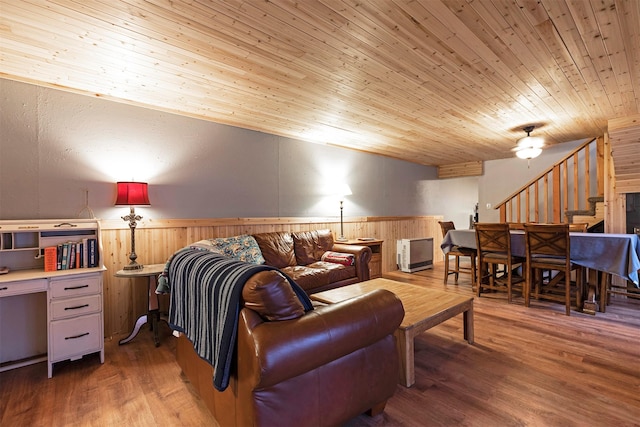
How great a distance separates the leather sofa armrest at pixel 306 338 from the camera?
116 cm

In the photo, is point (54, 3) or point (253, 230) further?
point (253, 230)

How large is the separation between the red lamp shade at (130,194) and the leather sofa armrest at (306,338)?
1983 millimetres

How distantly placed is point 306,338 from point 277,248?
2470 millimetres

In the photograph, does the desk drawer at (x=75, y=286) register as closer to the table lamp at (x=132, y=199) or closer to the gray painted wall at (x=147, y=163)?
the table lamp at (x=132, y=199)

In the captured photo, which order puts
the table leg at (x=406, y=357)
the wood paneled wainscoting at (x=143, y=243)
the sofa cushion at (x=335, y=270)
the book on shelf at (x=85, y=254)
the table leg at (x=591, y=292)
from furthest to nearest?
1. the sofa cushion at (x=335, y=270)
2. the table leg at (x=591, y=292)
3. the wood paneled wainscoting at (x=143, y=243)
4. the book on shelf at (x=85, y=254)
5. the table leg at (x=406, y=357)

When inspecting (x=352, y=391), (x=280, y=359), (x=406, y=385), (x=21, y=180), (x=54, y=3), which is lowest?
(x=406, y=385)

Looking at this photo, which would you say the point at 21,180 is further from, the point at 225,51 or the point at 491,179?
the point at 491,179

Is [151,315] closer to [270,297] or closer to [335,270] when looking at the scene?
[335,270]

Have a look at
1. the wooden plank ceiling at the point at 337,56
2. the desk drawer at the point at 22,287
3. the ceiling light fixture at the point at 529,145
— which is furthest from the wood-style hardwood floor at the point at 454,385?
the ceiling light fixture at the point at 529,145

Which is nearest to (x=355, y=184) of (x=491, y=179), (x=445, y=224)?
(x=445, y=224)

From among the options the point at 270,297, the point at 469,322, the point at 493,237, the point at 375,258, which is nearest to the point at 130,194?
the point at 270,297

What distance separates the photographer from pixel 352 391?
4.81ft

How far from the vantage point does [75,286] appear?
2240mm

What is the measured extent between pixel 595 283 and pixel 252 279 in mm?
4030
